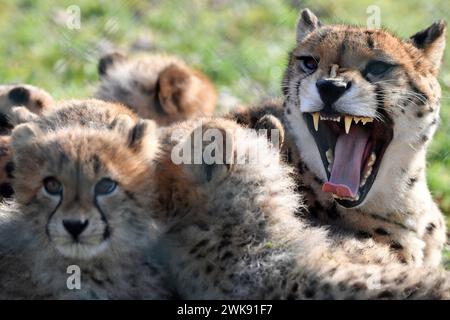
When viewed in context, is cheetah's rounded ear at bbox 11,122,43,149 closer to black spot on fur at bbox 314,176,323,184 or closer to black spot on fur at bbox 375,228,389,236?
black spot on fur at bbox 314,176,323,184

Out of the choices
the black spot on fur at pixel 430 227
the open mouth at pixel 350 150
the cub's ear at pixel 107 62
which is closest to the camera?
the open mouth at pixel 350 150

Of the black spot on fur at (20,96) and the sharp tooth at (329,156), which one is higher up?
the black spot on fur at (20,96)

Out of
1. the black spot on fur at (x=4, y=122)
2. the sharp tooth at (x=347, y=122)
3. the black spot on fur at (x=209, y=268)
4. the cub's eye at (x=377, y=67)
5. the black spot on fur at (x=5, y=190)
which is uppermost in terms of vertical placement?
the cub's eye at (x=377, y=67)

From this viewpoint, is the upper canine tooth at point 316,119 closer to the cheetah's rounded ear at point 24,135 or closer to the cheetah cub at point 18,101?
the cheetah's rounded ear at point 24,135

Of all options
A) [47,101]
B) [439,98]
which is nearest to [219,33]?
[47,101]

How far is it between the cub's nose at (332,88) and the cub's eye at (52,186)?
120cm

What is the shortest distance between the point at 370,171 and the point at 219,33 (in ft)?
11.9

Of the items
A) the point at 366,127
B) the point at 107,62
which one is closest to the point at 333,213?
the point at 366,127

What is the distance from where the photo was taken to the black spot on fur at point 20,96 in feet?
16.6

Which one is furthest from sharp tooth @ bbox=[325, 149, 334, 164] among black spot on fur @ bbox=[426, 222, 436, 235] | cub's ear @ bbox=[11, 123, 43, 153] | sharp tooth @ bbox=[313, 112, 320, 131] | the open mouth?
cub's ear @ bbox=[11, 123, 43, 153]

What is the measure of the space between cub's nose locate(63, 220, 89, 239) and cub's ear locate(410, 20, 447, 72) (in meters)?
1.83

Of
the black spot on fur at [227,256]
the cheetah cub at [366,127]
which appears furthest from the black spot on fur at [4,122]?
the black spot on fur at [227,256]

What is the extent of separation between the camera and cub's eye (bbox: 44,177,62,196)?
136 inches
